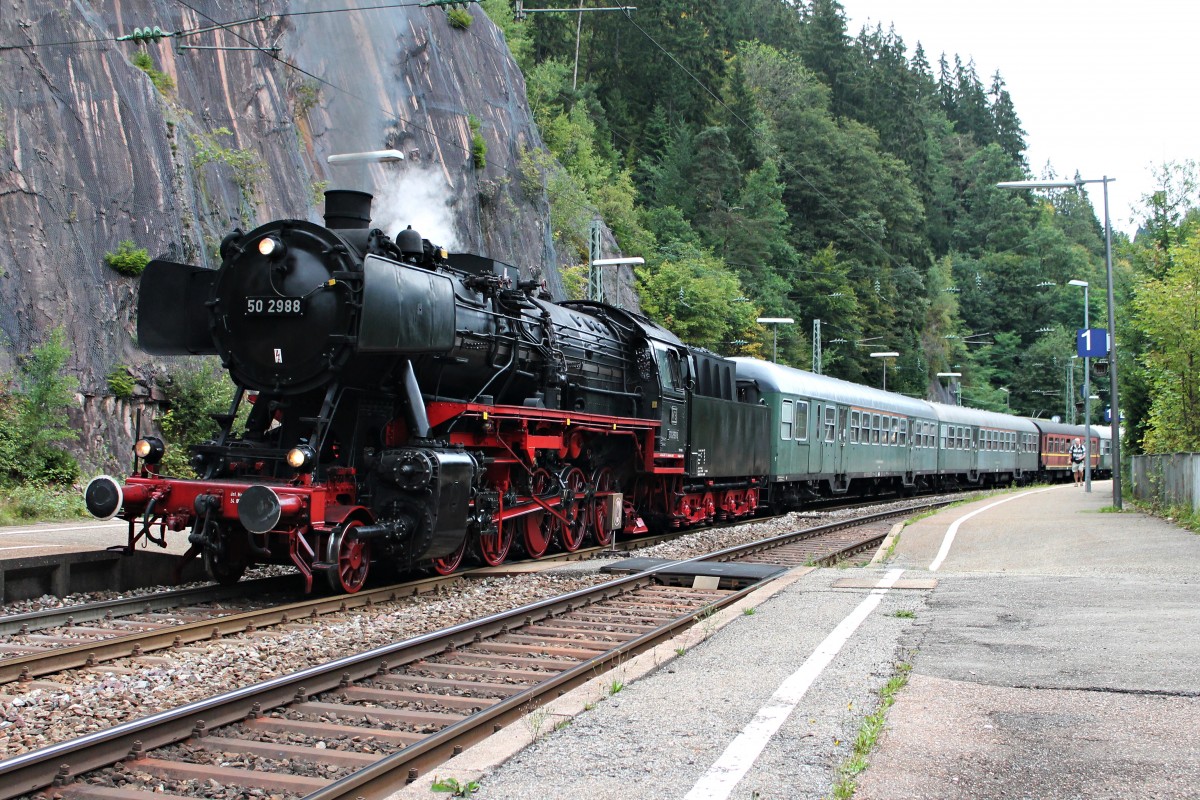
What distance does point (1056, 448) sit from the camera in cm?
4897

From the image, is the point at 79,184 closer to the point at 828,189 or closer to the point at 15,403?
the point at 15,403

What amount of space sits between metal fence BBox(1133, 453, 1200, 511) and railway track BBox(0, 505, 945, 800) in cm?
1220

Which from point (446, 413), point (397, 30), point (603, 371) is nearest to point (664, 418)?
point (603, 371)

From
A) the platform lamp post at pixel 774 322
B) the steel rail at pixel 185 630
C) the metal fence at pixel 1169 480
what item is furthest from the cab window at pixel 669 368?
the platform lamp post at pixel 774 322

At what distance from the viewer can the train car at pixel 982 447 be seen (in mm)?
34500

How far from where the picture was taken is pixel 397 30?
33.3 m

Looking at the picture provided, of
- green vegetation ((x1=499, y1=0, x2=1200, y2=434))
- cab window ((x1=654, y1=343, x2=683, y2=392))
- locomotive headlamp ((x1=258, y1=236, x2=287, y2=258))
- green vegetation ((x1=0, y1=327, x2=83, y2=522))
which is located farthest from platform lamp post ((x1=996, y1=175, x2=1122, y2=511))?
green vegetation ((x1=0, y1=327, x2=83, y2=522))

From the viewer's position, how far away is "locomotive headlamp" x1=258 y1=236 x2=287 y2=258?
985cm

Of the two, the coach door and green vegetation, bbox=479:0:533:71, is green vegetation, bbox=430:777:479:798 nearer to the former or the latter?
the coach door

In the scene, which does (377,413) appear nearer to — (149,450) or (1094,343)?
(149,450)

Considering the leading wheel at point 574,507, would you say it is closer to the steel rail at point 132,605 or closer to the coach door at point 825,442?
the steel rail at point 132,605

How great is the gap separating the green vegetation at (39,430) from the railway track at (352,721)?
496 inches

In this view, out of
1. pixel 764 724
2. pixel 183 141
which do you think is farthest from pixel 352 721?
pixel 183 141

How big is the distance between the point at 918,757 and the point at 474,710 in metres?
2.36
